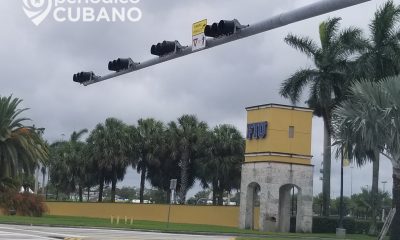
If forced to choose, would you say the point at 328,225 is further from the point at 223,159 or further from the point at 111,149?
the point at 111,149

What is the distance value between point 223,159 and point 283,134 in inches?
966

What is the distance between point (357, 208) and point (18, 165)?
6493 cm

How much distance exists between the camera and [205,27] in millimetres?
14961

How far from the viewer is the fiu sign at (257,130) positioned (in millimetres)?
45406

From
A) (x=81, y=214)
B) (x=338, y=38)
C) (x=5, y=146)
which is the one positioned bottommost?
(x=81, y=214)

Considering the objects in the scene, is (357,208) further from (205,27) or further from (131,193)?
(205,27)

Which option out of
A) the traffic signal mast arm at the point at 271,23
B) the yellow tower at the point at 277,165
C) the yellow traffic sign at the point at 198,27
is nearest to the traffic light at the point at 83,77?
the traffic signal mast arm at the point at 271,23

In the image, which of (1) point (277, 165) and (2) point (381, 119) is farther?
(1) point (277, 165)

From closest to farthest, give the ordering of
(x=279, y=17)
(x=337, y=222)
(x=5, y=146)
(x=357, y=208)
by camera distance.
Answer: (x=279, y=17) → (x=337, y=222) → (x=5, y=146) → (x=357, y=208)

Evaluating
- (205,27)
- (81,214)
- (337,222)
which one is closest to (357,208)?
(81,214)

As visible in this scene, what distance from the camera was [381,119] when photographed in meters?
25.4

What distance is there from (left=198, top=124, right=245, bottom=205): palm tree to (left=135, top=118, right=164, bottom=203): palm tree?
5.06 meters

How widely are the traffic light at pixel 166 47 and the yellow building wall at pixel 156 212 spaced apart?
34775 millimetres

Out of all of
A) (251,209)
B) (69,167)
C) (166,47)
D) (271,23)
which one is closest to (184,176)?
(69,167)
